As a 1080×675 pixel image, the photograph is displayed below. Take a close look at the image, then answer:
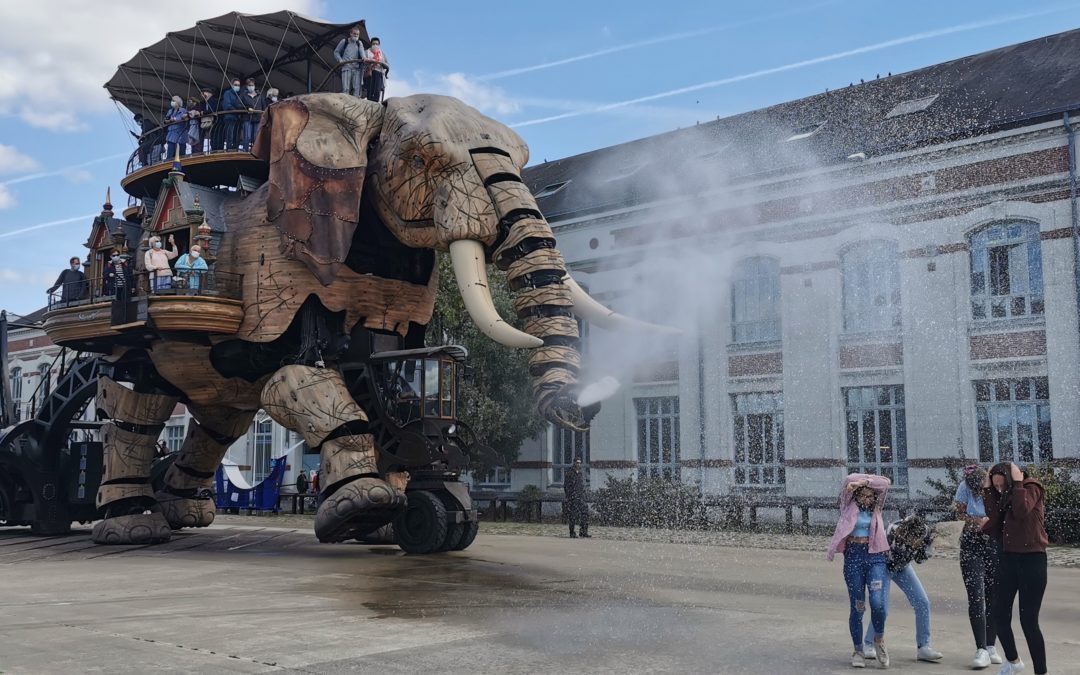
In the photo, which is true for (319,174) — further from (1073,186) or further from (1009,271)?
(1009,271)

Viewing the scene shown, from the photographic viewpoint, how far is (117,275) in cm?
1513

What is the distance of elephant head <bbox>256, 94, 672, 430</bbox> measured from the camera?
38.8 feet

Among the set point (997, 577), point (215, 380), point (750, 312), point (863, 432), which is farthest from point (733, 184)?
point (997, 577)

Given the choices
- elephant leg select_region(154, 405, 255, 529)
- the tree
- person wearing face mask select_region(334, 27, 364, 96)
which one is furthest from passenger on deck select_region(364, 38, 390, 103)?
the tree

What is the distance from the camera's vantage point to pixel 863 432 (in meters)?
22.9

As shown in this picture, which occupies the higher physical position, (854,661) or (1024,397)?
(1024,397)

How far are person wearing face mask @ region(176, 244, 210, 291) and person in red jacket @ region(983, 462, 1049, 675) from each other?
1052 centimetres

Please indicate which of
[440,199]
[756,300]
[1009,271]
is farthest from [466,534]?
[1009,271]

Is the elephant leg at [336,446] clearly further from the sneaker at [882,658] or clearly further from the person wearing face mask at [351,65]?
the sneaker at [882,658]

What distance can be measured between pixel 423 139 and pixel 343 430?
3.80 meters

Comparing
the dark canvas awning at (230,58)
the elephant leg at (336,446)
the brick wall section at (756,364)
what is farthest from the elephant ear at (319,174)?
the brick wall section at (756,364)

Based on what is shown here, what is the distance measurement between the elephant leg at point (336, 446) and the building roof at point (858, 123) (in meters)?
13.4

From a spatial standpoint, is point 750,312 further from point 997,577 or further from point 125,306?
point 997,577

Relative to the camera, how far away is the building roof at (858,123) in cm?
2186
